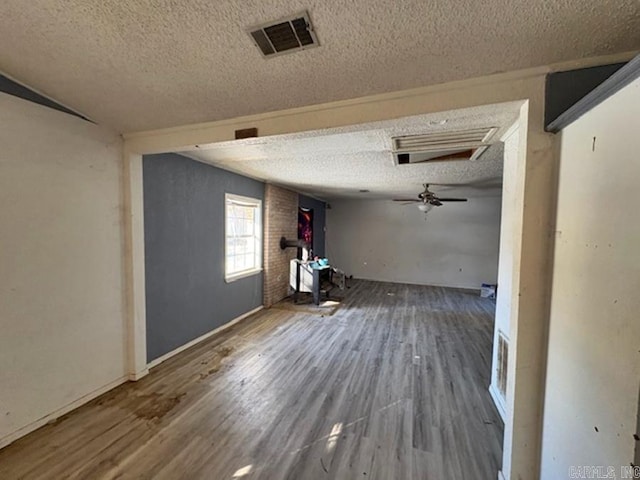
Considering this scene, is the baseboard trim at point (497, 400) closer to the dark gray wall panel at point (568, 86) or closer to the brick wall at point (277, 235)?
the dark gray wall panel at point (568, 86)

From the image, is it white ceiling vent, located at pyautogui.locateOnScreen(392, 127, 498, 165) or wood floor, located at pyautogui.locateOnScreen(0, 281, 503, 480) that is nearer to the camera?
wood floor, located at pyautogui.locateOnScreen(0, 281, 503, 480)

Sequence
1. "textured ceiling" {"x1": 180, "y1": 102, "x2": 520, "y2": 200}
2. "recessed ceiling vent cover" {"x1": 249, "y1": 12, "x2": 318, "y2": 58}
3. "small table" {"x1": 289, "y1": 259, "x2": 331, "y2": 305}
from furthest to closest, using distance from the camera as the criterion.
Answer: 1. "small table" {"x1": 289, "y1": 259, "x2": 331, "y2": 305}
2. "textured ceiling" {"x1": 180, "y1": 102, "x2": 520, "y2": 200}
3. "recessed ceiling vent cover" {"x1": 249, "y1": 12, "x2": 318, "y2": 58}

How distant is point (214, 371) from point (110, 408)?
88 cm

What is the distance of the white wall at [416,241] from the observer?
716 centimetres

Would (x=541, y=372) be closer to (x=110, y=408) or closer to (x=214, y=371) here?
(x=214, y=371)

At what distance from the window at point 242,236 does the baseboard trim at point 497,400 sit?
11.5 feet

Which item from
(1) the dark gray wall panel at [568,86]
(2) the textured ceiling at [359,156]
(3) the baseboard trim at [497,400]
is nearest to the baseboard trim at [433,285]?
(2) the textured ceiling at [359,156]

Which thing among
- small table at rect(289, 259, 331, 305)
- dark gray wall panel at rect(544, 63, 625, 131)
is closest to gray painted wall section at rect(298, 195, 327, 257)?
small table at rect(289, 259, 331, 305)

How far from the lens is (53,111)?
2021mm

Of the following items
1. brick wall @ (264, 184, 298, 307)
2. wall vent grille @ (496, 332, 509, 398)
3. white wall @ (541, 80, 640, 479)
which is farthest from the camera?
brick wall @ (264, 184, 298, 307)

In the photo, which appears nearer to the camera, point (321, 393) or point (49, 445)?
point (49, 445)

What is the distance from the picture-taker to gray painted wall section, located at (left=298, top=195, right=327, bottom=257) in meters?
7.44

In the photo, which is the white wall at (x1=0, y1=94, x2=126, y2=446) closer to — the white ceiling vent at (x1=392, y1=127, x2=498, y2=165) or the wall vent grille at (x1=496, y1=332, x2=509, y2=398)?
the white ceiling vent at (x1=392, y1=127, x2=498, y2=165)

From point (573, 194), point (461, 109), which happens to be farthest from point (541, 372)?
point (461, 109)
